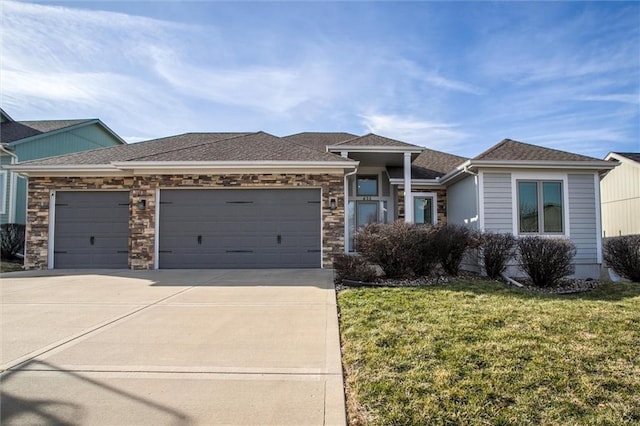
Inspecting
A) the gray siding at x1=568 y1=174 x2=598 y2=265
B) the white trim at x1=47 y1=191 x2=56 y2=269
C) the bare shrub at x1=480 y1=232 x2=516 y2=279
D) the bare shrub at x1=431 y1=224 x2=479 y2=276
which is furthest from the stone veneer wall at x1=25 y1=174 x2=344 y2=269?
the gray siding at x1=568 y1=174 x2=598 y2=265

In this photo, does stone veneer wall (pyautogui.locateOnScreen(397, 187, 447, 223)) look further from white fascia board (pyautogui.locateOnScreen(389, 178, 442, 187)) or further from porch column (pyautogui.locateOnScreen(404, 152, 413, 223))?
porch column (pyautogui.locateOnScreen(404, 152, 413, 223))

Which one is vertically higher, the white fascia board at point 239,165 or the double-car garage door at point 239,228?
the white fascia board at point 239,165

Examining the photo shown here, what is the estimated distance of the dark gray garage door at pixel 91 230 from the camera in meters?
10.9

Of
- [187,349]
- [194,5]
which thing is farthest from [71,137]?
[187,349]

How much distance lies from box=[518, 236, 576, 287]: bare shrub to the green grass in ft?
8.47

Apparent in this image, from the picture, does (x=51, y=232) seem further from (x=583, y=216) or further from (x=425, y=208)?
(x=583, y=216)

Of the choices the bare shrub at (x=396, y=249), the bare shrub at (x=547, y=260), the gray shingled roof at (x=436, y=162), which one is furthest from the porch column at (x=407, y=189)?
the bare shrub at (x=547, y=260)

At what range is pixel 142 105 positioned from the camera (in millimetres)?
12375

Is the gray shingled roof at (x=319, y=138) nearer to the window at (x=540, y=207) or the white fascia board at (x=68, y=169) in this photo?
the white fascia board at (x=68, y=169)

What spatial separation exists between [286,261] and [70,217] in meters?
6.68

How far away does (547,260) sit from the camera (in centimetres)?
808

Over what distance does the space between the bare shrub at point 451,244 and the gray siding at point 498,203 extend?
185 cm

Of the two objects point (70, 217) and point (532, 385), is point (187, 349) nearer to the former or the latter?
point (532, 385)

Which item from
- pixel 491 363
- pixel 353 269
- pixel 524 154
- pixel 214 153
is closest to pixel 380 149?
pixel 524 154
